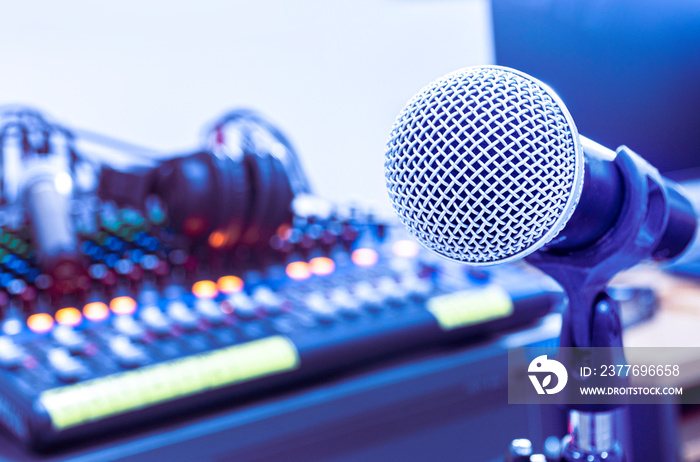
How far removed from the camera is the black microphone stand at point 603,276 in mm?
383

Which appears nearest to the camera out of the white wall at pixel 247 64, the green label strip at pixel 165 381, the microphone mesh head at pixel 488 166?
the microphone mesh head at pixel 488 166

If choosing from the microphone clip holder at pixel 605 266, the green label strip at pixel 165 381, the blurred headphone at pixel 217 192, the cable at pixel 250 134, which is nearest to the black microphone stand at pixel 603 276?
the microphone clip holder at pixel 605 266

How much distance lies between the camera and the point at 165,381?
2.10 ft

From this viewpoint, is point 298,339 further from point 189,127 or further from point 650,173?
point 189,127

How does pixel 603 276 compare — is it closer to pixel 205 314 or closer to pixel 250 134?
pixel 205 314

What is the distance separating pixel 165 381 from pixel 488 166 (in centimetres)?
44

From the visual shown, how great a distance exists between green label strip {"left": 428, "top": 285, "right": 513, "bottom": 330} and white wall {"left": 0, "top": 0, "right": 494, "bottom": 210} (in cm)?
46

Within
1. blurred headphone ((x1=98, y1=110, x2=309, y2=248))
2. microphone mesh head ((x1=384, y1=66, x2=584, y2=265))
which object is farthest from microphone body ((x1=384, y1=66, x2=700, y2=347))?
blurred headphone ((x1=98, y1=110, x2=309, y2=248))

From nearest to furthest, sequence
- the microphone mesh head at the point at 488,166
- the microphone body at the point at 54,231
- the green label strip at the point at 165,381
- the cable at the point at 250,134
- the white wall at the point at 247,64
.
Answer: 1. the microphone mesh head at the point at 488,166
2. the green label strip at the point at 165,381
3. the microphone body at the point at 54,231
4. the cable at the point at 250,134
5. the white wall at the point at 247,64

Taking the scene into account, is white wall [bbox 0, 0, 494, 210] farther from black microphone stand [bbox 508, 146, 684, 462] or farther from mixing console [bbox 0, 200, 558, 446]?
black microphone stand [bbox 508, 146, 684, 462]

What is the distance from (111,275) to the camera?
81 centimetres

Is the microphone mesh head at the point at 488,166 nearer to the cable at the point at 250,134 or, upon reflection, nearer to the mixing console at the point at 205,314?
the mixing console at the point at 205,314

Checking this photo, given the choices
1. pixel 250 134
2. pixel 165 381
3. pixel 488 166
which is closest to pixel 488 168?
pixel 488 166

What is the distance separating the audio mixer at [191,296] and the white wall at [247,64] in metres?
0.22
